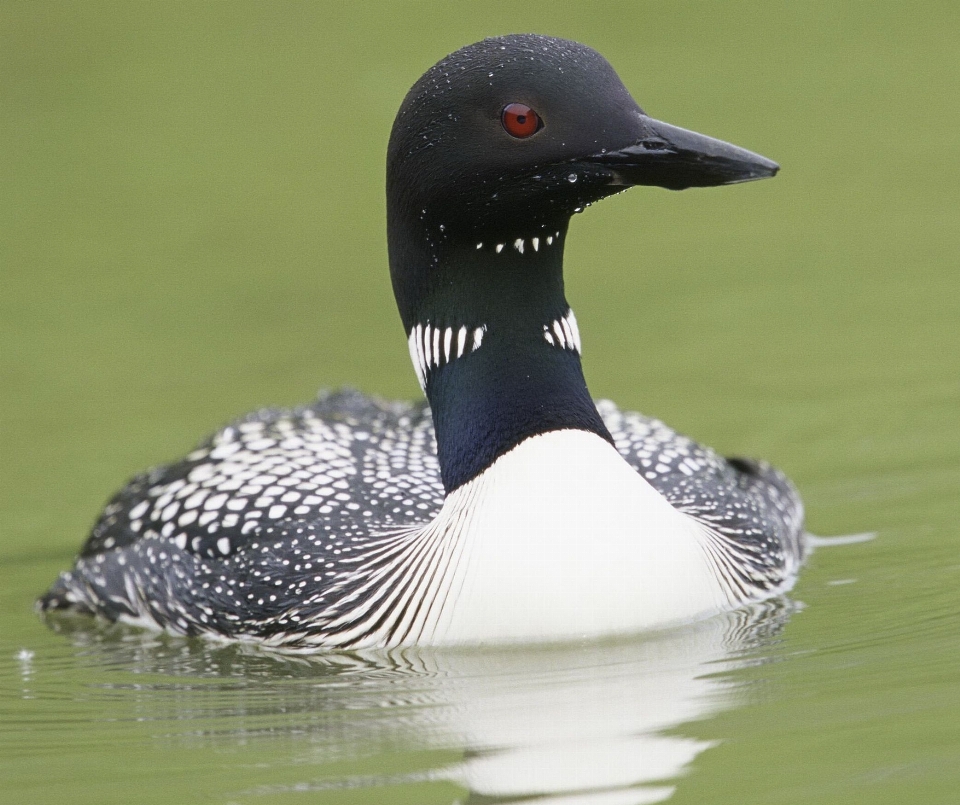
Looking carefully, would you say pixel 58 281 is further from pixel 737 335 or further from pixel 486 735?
pixel 486 735

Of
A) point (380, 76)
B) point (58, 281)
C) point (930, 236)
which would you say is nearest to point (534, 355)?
point (930, 236)

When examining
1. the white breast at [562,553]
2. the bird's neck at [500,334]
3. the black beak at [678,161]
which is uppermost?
the black beak at [678,161]

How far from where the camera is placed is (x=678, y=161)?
4684 mm

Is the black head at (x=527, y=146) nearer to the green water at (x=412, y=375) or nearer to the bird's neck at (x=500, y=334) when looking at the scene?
the bird's neck at (x=500, y=334)

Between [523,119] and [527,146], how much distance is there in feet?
0.23

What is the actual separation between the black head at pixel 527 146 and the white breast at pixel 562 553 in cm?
64

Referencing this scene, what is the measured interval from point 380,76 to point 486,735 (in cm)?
858

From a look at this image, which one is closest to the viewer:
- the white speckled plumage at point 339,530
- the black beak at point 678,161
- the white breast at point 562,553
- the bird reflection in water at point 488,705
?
the bird reflection in water at point 488,705

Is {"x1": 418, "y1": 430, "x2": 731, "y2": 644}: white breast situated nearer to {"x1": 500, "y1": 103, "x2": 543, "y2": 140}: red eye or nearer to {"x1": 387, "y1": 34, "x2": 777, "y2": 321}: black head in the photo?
{"x1": 387, "y1": 34, "x2": 777, "y2": 321}: black head

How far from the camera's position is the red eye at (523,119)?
476 centimetres

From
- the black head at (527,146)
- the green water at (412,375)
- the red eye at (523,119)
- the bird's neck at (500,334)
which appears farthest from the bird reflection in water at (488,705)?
the red eye at (523,119)

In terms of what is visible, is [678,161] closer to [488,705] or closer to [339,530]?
[488,705]

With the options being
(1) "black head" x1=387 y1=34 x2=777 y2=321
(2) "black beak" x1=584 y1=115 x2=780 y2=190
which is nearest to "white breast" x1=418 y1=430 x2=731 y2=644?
(1) "black head" x1=387 y1=34 x2=777 y2=321

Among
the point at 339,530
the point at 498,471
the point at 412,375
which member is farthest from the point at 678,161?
the point at 412,375
